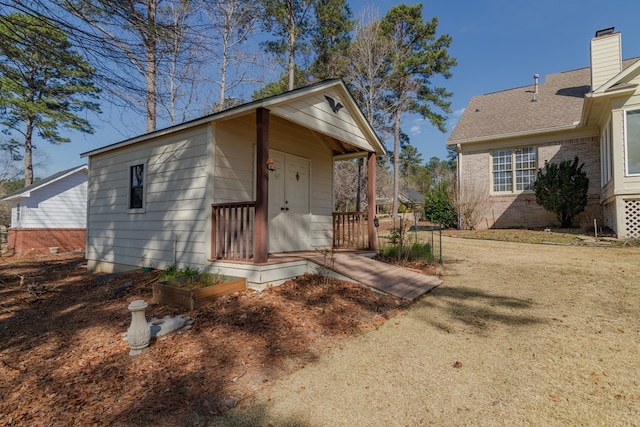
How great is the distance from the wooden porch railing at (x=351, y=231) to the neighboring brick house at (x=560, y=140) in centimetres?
763

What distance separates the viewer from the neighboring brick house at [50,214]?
49.8 ft

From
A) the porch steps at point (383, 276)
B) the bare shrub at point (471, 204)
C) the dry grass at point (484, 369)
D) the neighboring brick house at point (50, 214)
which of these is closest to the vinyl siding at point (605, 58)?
the bare shrub at point (471, 204)

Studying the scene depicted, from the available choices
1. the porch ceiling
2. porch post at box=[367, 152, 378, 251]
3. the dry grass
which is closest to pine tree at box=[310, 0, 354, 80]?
the porch ceiling

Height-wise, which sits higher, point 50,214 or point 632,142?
point 632,142

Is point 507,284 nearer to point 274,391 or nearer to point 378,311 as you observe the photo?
point 378,311

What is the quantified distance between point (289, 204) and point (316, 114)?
6.89 ft

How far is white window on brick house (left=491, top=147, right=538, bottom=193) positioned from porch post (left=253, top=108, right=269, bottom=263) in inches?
538

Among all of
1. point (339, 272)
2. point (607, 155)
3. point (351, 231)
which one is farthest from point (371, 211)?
point (607, 155)

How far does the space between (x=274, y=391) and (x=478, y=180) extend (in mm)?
15493

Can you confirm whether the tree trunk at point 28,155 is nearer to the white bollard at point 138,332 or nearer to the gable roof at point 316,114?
the gable roof at point 316,114

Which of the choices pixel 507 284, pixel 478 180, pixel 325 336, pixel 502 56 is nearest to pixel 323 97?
pixel 325 336

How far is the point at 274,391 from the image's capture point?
2.52m

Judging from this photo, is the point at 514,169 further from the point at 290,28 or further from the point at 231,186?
the point at 231,186

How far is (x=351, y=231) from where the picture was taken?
26.2ft
